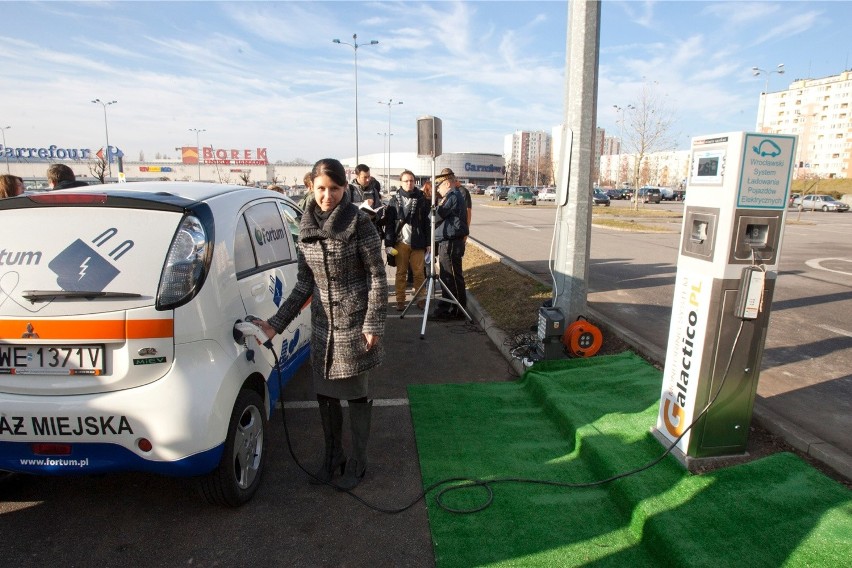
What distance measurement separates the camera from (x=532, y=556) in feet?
8.87

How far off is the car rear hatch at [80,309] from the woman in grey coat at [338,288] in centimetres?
71

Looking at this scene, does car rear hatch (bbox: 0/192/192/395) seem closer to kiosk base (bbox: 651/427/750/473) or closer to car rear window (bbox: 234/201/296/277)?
car rear window (bbox: 234/201/296/277)

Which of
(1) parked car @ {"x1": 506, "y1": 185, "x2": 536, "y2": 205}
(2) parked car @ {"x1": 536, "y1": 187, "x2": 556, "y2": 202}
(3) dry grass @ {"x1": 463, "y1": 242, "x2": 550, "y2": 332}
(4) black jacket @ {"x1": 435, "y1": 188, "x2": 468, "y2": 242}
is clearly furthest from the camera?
(2) parked car @ {"x1": 536, "y1": 187, "x2": 556, "y2": 202}

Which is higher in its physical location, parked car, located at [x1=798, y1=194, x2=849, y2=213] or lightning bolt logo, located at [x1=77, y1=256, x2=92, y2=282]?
lightning bolt logo, located at [x1=77, y1=256, x2=92, y2=282]

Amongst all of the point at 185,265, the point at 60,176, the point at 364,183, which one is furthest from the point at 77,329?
the point at 364,183

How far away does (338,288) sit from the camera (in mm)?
3107

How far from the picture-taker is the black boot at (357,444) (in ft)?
11.1

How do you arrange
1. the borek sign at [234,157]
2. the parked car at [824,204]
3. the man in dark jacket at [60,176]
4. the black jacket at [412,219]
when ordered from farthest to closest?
the borek sign at [234,157]
the parked car at [824,204]
the black jacket at [412,219]
the man in dark jacket at [60,176]

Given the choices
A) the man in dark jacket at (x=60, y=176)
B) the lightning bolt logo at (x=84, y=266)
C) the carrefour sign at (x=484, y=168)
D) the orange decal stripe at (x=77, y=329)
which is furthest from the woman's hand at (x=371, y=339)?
the carrefour sign at (x=484, y=168)

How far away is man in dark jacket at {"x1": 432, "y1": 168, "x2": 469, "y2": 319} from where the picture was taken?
23.2ft

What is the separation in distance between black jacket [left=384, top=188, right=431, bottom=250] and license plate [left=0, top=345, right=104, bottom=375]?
5.41 metres

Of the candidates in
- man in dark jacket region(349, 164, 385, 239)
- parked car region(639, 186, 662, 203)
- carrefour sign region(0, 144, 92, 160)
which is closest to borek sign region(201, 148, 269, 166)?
carrefour sign region(0, 144, 92, 160)

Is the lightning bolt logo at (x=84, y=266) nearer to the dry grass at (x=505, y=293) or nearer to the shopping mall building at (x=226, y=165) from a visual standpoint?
the dry grass at (x=505, y=293)

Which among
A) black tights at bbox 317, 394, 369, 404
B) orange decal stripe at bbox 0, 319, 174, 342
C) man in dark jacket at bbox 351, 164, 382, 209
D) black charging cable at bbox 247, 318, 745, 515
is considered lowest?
black charging cable at bbox 247, 318, 745, 515
